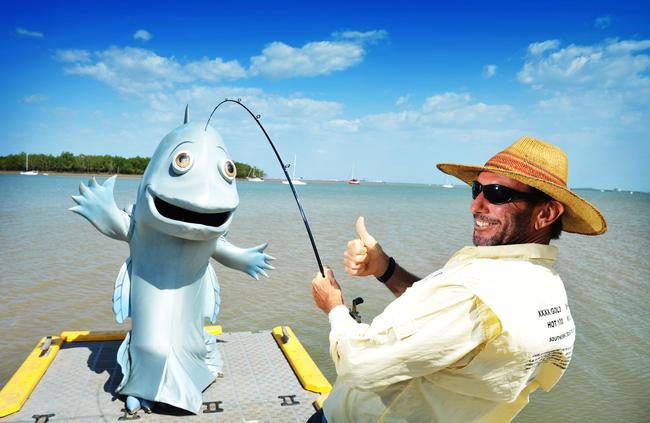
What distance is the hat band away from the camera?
68.3 inches

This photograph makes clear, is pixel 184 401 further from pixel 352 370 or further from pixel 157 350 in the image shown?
pixel 352 370

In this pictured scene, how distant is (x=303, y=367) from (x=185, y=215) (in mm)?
1928

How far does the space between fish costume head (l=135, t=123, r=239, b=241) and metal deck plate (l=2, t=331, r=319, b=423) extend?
1.42m

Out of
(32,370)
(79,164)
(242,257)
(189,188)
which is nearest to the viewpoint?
(189,188)

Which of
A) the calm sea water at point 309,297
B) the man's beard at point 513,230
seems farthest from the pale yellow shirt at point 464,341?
the calm sea water at point 309,297

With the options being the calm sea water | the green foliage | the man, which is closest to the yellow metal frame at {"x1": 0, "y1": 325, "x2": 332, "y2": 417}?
the calm sea water

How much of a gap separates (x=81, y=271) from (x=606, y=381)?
8.82 m

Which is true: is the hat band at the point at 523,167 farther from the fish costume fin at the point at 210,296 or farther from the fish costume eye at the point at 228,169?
the fish costume fin at the point at 210,296

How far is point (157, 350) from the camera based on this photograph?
3865mm

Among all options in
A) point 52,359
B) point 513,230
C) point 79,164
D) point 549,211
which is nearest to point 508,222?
point 513,230

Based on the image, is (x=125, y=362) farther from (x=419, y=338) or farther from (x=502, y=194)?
(x=502, y=194)

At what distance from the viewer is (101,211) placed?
160 inches

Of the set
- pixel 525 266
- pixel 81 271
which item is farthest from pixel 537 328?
pixel 81 271

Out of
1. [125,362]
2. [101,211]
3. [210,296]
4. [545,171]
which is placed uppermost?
[545,171]
